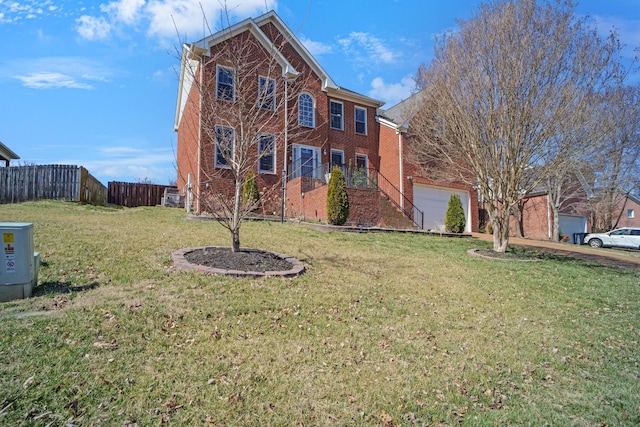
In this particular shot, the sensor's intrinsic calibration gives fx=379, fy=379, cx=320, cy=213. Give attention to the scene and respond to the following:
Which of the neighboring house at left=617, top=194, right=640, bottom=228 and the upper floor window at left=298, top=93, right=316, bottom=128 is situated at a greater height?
the upper floor window at left=298, top=93, right=316, bottom=128

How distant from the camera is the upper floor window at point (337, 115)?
21016 millimetres

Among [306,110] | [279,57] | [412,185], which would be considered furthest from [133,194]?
[412,185]

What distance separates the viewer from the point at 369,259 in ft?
29.7

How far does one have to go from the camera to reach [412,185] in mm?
20547

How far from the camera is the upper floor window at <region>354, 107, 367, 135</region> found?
72.1 feet

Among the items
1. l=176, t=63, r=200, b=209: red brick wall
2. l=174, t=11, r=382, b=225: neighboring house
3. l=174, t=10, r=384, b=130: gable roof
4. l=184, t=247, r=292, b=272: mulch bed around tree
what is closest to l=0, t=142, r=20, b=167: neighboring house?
l=174, t=11, r=382, b=225: neighboring house

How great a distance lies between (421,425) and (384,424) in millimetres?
325

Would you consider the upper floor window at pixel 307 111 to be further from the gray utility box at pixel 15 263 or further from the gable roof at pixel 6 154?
the gable roof at pixel 6 154

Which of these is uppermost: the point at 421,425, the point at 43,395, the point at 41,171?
the point at 41,171

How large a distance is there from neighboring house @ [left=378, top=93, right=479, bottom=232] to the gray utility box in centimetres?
1702

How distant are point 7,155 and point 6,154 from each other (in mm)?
106

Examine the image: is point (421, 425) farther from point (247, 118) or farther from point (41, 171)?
point (41, 171)

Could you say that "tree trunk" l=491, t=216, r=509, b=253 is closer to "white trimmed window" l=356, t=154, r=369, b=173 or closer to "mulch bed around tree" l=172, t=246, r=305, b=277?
"mulch bed around tree" l=172, t=246, r=305, b=277

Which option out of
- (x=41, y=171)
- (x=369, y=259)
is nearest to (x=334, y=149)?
(x=369, y=259)
